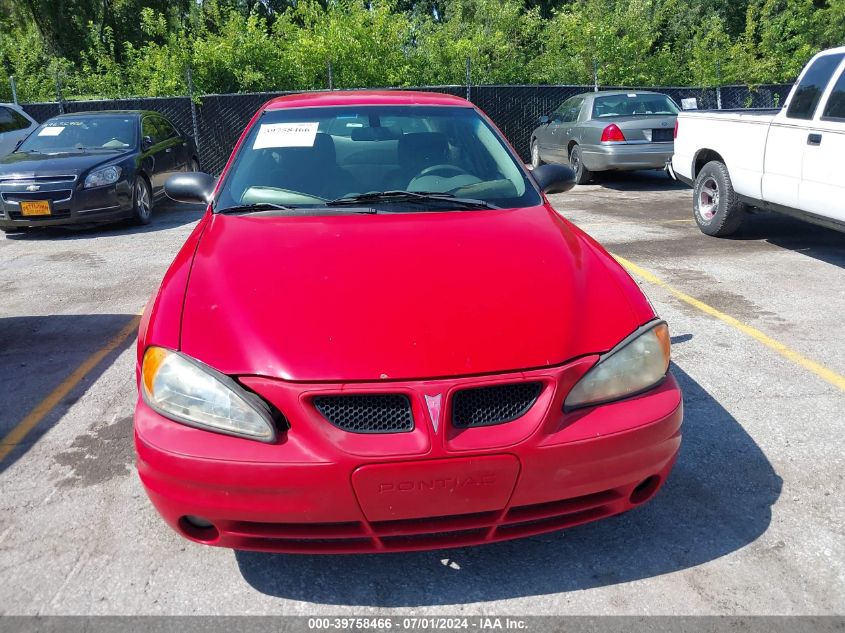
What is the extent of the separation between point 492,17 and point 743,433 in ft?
67.8

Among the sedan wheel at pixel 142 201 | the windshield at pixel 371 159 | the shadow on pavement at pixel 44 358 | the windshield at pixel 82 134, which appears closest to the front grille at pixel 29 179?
the sedan wheel at pixel 142 201

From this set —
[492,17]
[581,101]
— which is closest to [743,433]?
[581,101]

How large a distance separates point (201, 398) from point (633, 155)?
34.1 feet

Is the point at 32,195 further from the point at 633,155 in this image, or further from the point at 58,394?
the point at 633,155

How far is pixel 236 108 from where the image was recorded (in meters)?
15.1

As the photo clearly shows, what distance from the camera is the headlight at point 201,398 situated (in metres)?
2.20

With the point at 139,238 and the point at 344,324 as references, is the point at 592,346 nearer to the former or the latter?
the point at 344,324

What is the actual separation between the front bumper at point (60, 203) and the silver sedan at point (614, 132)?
7.11 metres

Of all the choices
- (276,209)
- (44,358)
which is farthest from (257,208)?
(44,358)

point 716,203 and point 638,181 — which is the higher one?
point 716,203

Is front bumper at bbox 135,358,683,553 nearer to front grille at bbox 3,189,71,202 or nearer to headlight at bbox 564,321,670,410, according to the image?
headlight at bbox 564,321,670,410

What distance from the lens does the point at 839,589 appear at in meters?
2.44

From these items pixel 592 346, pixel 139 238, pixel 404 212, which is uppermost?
pixel 404 212

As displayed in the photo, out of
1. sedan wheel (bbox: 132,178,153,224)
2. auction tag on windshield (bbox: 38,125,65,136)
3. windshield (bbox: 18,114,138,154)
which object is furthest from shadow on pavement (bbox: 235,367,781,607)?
auction tag on windshield (bbox: 38,125,65,136)
